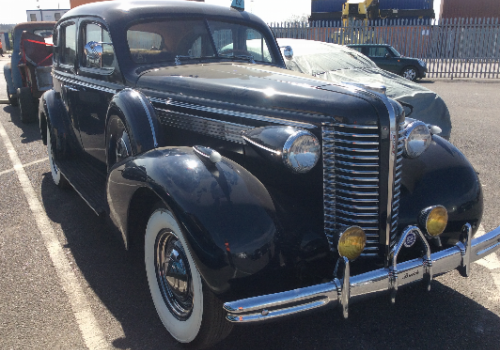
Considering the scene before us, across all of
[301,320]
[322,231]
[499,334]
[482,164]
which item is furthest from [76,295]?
[482,164]

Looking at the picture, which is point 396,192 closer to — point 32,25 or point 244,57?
point 244,57

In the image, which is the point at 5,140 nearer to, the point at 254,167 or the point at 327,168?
the point at 254,167

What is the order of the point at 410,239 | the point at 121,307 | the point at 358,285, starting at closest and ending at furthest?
the point at 358,285 < the point at 410,239 < the point at 121,307

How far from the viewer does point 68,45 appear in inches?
185

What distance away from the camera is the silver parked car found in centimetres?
726

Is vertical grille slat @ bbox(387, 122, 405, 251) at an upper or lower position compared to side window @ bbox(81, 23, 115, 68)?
lower

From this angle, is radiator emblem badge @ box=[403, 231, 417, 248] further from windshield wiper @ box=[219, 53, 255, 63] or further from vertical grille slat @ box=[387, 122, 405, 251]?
windshield wiper @ box=[219, 53, 255, 63]

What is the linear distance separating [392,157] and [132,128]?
1.70m

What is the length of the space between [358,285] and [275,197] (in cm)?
66

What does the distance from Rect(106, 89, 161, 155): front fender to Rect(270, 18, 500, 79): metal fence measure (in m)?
17.1

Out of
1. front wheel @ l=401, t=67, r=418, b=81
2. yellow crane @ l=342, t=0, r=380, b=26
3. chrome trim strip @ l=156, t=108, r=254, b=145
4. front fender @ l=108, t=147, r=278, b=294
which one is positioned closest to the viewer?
front fender @ l=108, t=147, r=278, b=294

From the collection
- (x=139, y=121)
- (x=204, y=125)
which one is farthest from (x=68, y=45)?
(x=204, y=125)

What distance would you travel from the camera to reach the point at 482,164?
5996 mm

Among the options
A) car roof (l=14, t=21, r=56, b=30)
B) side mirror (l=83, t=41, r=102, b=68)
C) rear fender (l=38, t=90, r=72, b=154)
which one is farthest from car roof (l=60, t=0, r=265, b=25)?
car roof (l=14, t=21, r=56, b=30)
